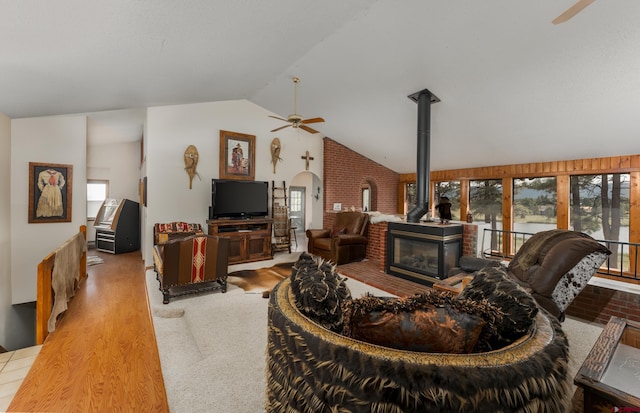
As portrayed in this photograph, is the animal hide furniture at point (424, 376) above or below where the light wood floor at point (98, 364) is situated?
above

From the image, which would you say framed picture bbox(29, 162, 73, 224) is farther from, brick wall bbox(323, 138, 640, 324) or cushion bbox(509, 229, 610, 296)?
cushion bbox(509, 229, 610, 296)

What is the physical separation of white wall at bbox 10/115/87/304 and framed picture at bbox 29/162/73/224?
0.20 feet

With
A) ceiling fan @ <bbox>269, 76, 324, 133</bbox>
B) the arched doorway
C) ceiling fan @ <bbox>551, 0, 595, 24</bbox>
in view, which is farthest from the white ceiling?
the arched doorway

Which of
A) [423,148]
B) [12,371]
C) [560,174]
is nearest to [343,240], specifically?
[423,148]

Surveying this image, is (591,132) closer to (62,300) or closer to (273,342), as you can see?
(273,342)

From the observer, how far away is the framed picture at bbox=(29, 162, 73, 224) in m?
4.02

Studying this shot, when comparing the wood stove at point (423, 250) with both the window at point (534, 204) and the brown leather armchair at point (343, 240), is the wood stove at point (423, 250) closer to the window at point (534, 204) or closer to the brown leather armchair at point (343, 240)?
the brown leather armchair at point (343, 240)

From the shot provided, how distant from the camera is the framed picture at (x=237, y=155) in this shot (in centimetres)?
559

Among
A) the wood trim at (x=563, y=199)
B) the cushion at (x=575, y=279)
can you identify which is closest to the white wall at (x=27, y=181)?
the cushion at (x=575, y=279)

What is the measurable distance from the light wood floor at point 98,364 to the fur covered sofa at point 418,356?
1.21 metres

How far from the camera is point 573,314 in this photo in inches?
123

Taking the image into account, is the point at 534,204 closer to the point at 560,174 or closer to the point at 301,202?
the point at 560,174

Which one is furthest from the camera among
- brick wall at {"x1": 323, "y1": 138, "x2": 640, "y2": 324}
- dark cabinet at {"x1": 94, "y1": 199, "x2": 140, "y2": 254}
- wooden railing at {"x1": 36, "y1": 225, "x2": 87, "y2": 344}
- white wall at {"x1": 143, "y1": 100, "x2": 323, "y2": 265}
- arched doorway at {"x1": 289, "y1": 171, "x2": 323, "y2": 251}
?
arched doorway at {"x1": 289, "y1": 171, "x2": 323, "y2": 251}

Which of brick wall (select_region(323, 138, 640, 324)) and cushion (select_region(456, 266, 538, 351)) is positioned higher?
brick wall (select_region(323, 138, 640, 324))
